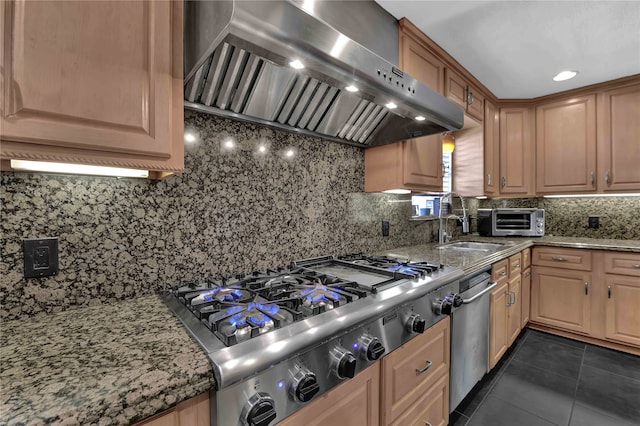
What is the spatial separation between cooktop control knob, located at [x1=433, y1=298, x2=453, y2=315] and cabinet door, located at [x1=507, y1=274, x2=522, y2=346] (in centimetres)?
124

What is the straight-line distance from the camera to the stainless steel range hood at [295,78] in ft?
2.63

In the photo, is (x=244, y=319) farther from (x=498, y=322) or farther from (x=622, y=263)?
(x=622, y=263)

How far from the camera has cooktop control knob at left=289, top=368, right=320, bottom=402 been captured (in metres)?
0.75

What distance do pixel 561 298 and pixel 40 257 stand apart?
3652 millimetres

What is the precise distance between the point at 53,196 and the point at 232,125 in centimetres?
70

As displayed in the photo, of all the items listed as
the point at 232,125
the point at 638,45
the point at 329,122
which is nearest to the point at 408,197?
the point at 329,122

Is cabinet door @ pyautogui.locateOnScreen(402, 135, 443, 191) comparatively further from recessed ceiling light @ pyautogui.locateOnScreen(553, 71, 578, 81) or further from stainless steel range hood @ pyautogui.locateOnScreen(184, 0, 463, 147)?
recessed ceiling light @ pyautogui.locateOnScreen(553, 71, 578, 81)

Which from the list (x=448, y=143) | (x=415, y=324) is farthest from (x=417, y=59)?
(x=415, y=324)

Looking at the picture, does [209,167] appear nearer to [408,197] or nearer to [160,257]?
[160,257]

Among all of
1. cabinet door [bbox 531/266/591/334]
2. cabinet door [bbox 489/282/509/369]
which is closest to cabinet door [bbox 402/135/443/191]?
cabinet door [bbox 489/282/509/369]

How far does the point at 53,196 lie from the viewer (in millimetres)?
929

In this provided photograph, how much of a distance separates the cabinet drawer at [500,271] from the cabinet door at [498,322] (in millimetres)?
53

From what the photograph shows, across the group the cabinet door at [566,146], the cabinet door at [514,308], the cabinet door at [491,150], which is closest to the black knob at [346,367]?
the cabinet door at [514,308]

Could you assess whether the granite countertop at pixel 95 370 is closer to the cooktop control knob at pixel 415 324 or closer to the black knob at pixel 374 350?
the black knob at pixel 374 350
